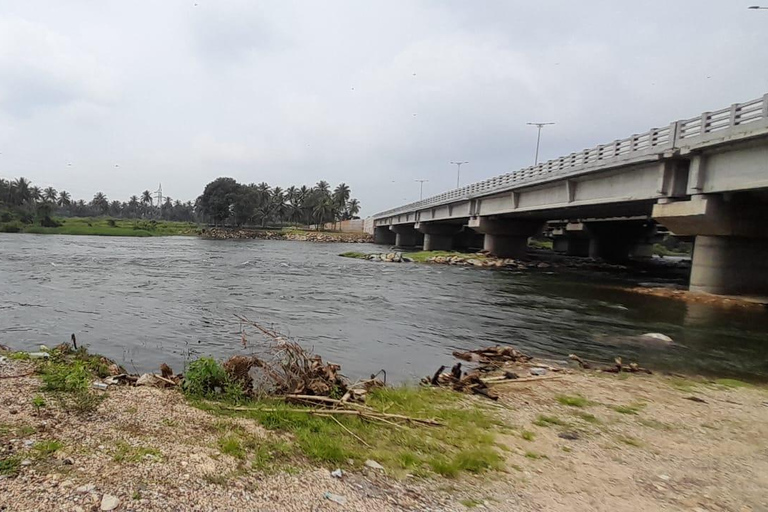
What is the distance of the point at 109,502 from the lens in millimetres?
3908

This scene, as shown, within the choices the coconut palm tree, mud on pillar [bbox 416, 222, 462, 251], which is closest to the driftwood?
mud on pillar [bbox 416, 222, 462, 251]

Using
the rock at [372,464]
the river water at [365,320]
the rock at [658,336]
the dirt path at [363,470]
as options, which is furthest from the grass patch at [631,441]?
the rock at [658,336]

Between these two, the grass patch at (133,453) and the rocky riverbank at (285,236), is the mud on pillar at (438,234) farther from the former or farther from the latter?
the grass patch at (133,453)

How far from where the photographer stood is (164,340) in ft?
42.8

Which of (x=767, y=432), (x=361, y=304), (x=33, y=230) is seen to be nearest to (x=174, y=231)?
(x=33, y=230)

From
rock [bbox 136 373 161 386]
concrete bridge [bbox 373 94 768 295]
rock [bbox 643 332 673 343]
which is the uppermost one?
concrete bridge [bbox 373 94 768 295]

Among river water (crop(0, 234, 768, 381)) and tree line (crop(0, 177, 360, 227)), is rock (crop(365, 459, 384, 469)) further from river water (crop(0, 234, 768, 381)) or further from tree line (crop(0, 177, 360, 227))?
tree line (crop(0, 177, 360, 227))

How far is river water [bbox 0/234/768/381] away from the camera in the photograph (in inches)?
505

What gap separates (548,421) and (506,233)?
48948mm

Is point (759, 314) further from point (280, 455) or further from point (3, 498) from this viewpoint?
point (3, 498)

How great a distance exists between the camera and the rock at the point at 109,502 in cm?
384

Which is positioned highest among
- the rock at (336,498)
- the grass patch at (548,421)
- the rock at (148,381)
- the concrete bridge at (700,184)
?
the concrete bridge at (700,184)

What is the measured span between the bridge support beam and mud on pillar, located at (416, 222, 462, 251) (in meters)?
48.6

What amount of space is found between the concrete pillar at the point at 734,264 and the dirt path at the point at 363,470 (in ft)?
72.5
